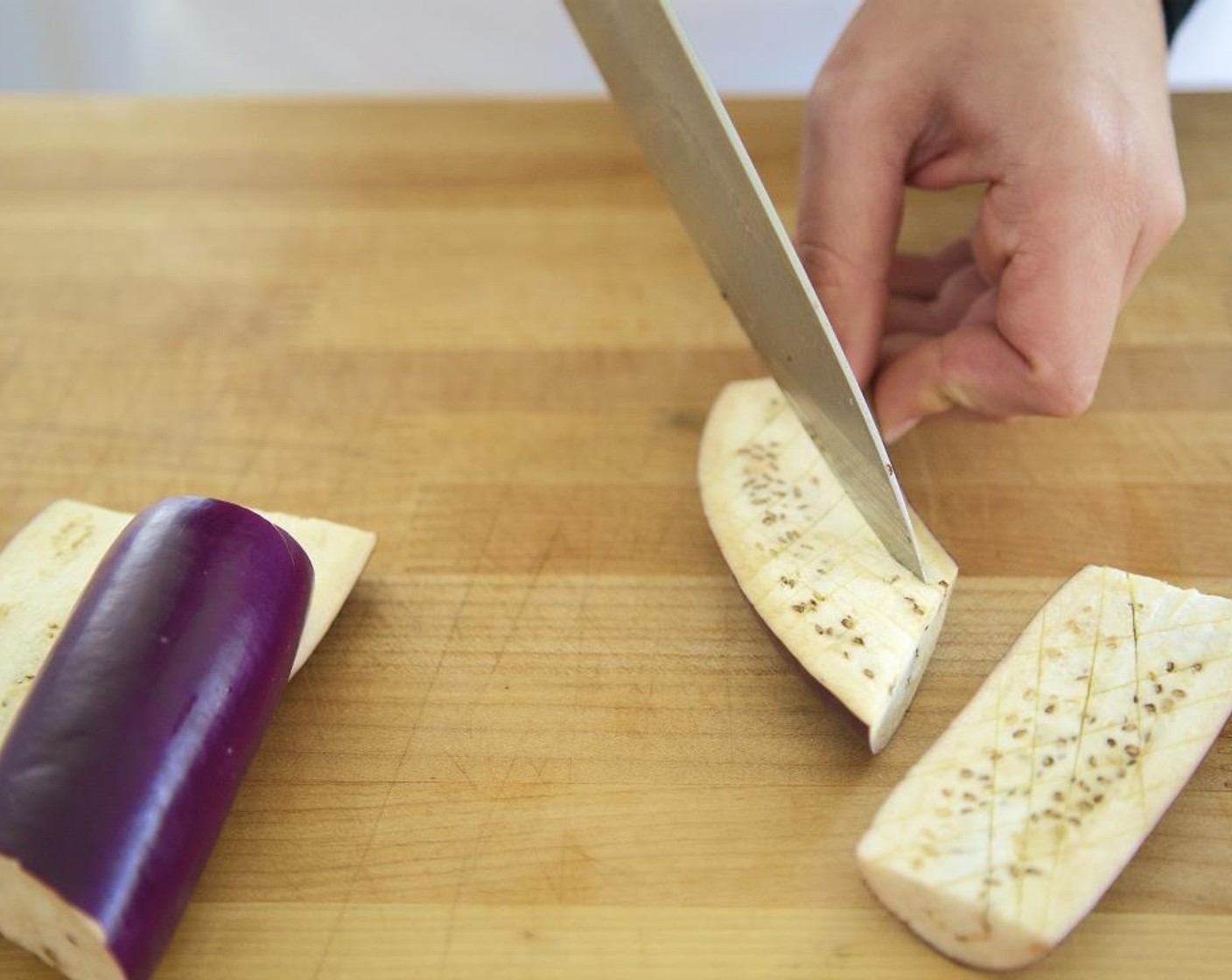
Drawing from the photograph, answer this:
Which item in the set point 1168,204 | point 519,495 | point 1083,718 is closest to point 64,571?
point 519,495

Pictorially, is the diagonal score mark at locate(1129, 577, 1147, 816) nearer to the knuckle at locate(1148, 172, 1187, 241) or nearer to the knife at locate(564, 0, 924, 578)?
the knife at locate(564, 0, 924, 578)

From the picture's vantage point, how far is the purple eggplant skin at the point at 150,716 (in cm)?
128

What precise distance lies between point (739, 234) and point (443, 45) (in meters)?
1.48

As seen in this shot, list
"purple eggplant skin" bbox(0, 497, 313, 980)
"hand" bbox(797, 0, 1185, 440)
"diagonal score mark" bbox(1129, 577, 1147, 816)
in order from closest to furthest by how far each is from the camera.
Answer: "purple eggplant skin" bbox(0, 497, 313, 980)
"diagonal score mark" bbox(1129, 577, 1147, 816)
"hand" bbox(797, 0, 1185, 440)

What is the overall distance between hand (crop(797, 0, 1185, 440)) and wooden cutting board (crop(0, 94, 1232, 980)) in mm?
224

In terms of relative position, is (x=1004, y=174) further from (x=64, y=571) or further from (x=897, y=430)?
(x=64, y=571)

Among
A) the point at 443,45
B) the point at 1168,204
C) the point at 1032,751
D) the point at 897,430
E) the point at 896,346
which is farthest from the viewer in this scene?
the point at 443,45

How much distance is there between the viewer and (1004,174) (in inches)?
69.6

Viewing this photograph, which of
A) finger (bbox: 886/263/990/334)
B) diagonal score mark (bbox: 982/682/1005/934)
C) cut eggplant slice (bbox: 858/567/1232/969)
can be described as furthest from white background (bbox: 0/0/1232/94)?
diagonal score mark (bbox: 982/682/1005/934)

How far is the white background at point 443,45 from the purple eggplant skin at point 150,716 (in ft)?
5.38

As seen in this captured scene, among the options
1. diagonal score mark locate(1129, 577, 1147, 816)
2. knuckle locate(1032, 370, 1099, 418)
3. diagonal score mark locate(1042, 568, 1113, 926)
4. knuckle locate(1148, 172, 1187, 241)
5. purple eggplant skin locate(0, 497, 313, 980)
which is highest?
purple eggplant skin locate(0, 497, 313, 980)

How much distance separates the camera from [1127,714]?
1503 millimetres

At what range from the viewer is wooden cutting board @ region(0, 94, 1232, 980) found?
1443 mm

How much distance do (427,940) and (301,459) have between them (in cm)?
89
